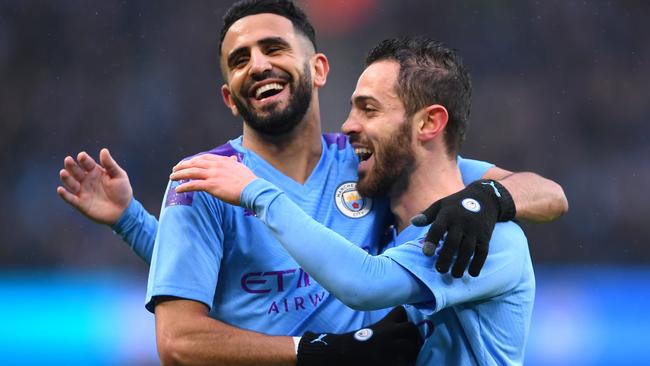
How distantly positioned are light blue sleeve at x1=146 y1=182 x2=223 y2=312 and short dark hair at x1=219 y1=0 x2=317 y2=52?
30.5 inches

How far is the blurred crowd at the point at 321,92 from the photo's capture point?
10969 millimetres

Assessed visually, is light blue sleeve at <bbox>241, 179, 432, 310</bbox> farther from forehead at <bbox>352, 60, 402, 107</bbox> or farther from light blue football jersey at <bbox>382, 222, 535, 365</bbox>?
forehead at <bbox>352, 60, 402, 107</bbox>

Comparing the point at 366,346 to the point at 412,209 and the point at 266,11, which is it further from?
the point at 266,11

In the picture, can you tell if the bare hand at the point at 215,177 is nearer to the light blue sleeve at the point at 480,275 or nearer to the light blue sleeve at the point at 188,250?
the light blue sleeve at the point at 188,250

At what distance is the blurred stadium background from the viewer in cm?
1072

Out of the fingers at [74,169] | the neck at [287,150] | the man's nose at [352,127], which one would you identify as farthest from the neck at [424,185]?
the fingers at [74,169]

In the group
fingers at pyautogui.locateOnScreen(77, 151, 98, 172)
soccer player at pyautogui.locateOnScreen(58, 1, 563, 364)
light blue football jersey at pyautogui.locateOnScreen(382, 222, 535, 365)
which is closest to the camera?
light blue football jersey at pyautogui.locateOnScreen(382, 222, 535, 365)

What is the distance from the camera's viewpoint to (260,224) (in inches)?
120

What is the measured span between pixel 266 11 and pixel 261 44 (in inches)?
7.1

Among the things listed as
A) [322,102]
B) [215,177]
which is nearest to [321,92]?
[322,102]

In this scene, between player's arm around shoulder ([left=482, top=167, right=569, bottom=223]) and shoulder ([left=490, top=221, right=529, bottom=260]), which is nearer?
shoulder ([left=490, top=221, right=529, bottom=260])

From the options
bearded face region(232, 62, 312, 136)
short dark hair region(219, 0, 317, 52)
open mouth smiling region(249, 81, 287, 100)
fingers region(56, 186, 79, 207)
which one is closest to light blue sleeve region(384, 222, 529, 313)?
bearded face region(232, 62, 312, 136)

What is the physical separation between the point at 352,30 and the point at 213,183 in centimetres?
925

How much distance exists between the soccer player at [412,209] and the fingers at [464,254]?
0.06 metres
